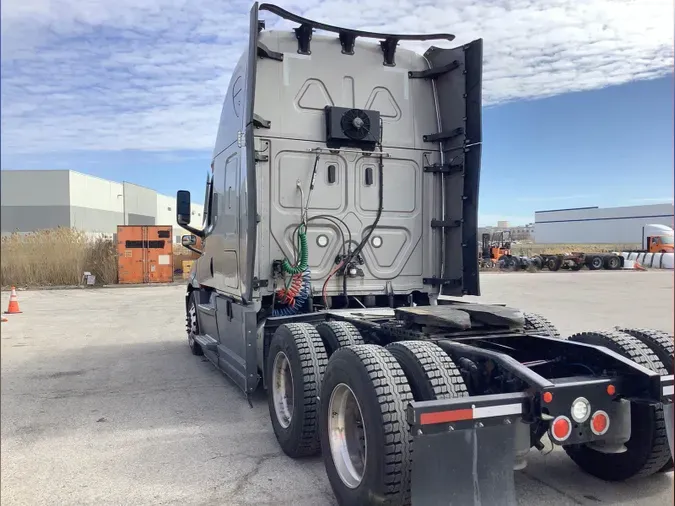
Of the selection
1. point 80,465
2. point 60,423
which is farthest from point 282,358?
point 60,423

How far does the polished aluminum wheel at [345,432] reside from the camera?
354 cm

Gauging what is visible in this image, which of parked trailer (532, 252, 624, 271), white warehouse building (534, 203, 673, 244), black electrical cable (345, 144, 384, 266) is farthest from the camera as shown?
white warehouse building (534, 203, 673, 244)

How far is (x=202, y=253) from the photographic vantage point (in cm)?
800

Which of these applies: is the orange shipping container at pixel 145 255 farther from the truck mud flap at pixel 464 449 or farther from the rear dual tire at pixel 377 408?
the truck mud flap at pixel 464 449

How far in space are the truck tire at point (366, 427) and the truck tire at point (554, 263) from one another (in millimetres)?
32441

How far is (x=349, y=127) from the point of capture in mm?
5859

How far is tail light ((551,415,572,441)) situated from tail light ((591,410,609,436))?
0.56 feet

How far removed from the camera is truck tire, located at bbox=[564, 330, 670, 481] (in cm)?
346

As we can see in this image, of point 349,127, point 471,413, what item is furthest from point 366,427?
point 349,127

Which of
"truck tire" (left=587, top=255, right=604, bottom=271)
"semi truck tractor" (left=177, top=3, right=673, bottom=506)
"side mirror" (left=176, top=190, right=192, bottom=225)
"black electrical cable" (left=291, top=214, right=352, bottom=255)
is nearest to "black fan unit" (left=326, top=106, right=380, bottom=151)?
"semi truck tractor" (left=177, top=3, right=673, bottom=506)

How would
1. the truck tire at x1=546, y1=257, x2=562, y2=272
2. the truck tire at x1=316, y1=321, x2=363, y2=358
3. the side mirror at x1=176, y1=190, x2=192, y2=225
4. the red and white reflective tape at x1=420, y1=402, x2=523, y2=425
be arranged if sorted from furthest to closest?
the truck tire at x1=546, y1=257, x2=562, y2=272
the side mirror at x1=176, y1=190, x2=192, y2=225
the truck tire at x1=316, y1=321, x2=363, y2=358
the red and white reflective tape at x1=420, y1=402, x2=523, y2=425

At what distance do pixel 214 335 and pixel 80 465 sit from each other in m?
3.06

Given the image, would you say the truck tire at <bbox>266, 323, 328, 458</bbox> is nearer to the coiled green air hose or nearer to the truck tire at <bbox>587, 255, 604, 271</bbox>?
the coiled green air hose

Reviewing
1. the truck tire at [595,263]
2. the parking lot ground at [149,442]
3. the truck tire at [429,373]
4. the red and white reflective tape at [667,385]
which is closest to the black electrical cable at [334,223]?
the parking lot ground at [149,442]
